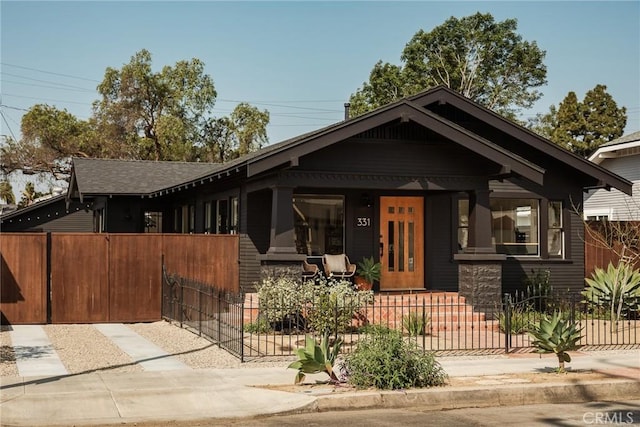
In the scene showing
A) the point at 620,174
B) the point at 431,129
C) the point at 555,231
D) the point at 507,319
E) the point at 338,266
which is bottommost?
the point at 507,319

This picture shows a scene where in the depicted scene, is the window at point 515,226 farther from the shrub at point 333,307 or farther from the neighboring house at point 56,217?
the neighboring house at point 56,217

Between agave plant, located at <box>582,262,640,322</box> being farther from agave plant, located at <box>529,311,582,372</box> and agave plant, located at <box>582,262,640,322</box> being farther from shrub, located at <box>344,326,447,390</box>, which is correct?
shrub, located at <box>344,326,447,390</box>

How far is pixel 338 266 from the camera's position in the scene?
18344mm

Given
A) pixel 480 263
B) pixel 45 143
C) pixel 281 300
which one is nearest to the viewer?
pixel 281 300

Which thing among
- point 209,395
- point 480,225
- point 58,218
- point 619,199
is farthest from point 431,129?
point 58,218

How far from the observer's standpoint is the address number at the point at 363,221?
762 inches

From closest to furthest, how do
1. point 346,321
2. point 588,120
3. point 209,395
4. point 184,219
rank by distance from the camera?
point 209,395 → point 346,321 → point 184,219 → point 588,120

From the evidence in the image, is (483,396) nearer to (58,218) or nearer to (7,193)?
(58,218)

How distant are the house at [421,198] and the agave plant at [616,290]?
178cm

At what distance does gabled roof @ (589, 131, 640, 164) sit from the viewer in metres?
24.7

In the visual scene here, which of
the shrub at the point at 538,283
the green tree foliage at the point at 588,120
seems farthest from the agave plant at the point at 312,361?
the green tree foliage at the point at 588,120

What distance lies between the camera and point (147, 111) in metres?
52.3

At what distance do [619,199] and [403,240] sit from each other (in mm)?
10878

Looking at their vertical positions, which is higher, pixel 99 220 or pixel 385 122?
pixel 385 122
